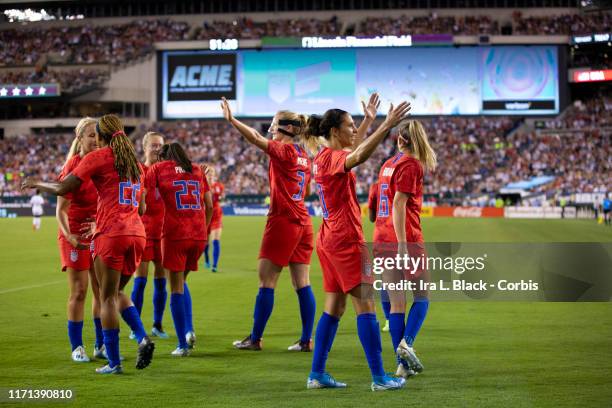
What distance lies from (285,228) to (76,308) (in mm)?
2448

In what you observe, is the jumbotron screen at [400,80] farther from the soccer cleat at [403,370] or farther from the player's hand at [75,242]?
the soccer cleat at [403,370]

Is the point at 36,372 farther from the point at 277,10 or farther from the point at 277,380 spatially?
the point at 277,10

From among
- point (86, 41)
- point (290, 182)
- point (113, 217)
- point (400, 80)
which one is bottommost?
point (113, 217)

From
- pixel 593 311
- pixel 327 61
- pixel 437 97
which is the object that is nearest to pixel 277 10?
pixel 327 61

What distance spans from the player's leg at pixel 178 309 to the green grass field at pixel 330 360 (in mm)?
187

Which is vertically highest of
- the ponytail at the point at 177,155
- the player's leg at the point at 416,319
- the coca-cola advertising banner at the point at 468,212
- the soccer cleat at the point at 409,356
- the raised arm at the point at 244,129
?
the raised arm at the point at 244,129

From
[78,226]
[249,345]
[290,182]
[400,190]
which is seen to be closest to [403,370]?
[400,190]

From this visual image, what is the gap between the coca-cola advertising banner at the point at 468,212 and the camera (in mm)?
54625

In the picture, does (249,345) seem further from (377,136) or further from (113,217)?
(377,136)

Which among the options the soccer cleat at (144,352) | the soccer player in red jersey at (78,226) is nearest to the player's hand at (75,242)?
the soccer player in red jersey at (78,226)

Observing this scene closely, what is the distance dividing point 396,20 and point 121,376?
219 feet

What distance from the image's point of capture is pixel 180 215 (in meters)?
9.28

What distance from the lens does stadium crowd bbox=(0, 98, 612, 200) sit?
196 feet

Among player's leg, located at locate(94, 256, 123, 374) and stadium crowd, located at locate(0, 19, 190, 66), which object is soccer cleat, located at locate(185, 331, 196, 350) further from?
stadium crowd, located at locate(0, 19, 190, 66)
